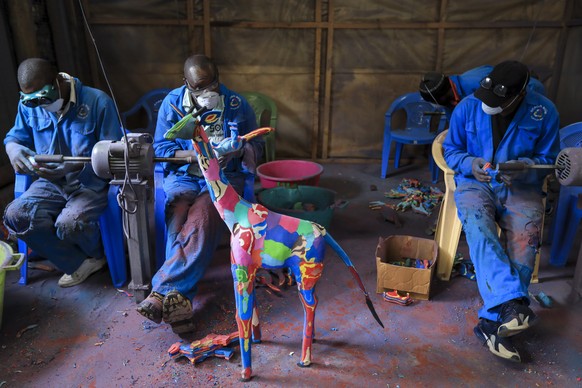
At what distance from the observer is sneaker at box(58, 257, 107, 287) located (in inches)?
121

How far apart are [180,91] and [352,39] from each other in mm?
3233

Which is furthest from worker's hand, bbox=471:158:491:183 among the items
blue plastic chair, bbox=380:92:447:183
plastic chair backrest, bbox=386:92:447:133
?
plastic chair backrest, bbox=386:92:447:133

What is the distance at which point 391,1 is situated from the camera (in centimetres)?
538

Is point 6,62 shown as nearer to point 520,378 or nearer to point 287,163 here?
point 287,163

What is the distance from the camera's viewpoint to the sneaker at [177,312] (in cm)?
245

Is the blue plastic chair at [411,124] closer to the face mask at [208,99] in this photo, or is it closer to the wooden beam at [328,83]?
the wooden beam at [328,83]

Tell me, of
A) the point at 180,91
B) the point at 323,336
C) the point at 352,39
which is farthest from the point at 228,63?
the point at 323,336

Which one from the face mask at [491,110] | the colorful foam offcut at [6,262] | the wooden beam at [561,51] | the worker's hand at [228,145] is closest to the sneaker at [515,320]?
the face mask at [491,110]

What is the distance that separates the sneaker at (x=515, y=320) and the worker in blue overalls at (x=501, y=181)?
0.03 feet

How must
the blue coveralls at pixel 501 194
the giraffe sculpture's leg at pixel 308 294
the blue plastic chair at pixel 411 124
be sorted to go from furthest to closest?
the blue plastic chair at pixel 411 124
the blue coveralls at pixel 501 194
the giraffe sculpture's leg at pixel 308 294

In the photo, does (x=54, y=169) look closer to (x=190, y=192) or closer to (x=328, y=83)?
(x=190, y=192)

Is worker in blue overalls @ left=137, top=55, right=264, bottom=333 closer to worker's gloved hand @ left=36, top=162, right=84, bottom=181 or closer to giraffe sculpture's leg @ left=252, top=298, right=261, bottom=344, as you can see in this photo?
giraffe sculpture's leg @ left=252, top=298, right=261, bottom=344

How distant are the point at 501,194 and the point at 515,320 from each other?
90 centimetres

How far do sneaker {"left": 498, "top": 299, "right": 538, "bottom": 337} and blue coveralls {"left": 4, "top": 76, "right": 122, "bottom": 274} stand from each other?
2.61 m
